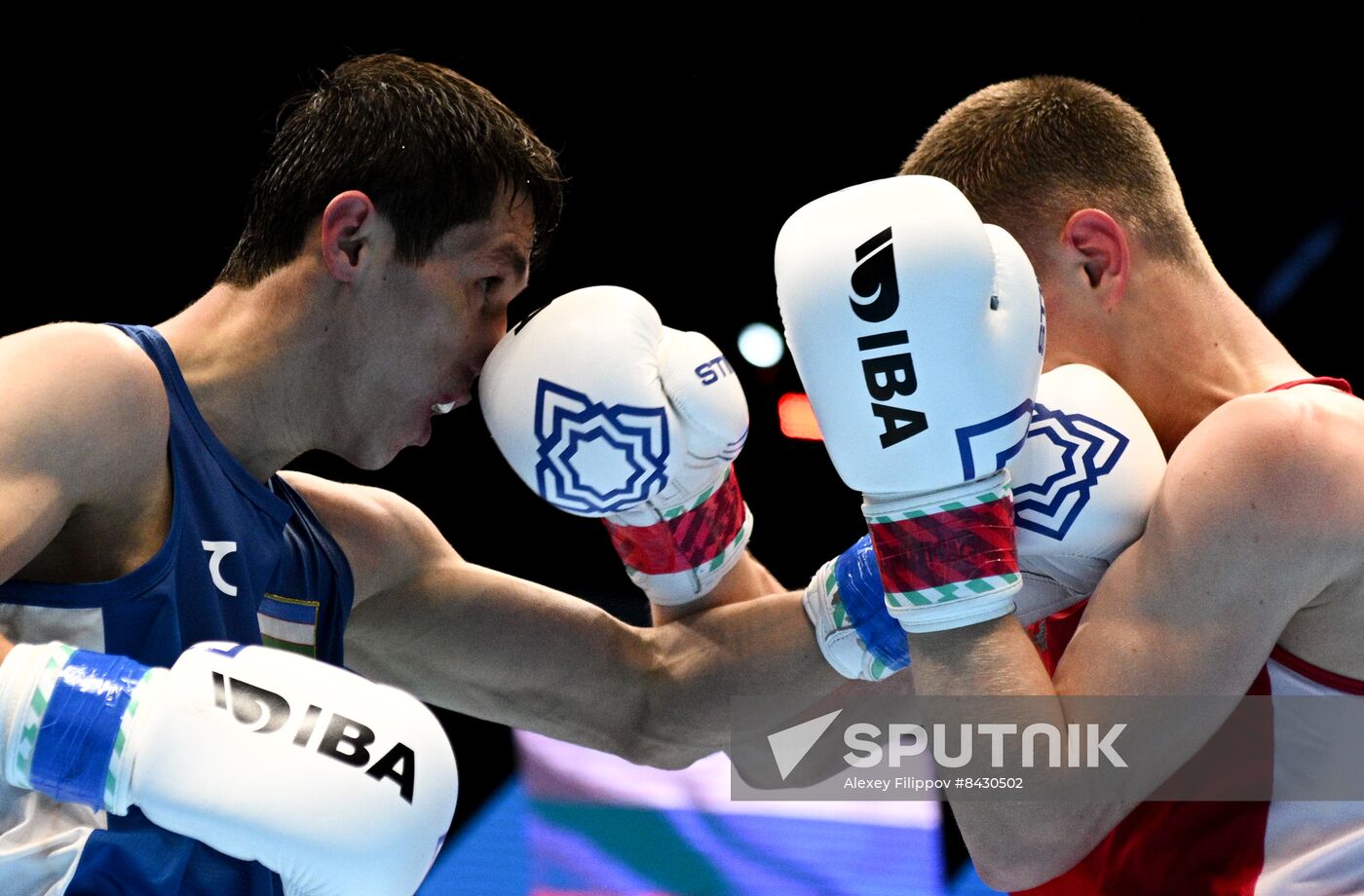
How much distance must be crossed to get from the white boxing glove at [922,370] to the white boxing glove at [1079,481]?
12 cm

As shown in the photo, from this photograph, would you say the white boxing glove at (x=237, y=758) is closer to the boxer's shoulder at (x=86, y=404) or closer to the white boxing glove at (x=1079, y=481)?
the boxer's shoulder at (x=86, y=404)

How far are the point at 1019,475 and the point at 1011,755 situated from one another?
441 millimetres

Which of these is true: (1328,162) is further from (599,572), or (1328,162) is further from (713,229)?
(599,572)

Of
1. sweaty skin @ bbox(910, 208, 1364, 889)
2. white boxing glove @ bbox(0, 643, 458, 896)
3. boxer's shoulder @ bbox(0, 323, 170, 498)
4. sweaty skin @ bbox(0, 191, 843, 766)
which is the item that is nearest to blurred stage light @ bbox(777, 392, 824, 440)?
sweaty skin @ bbox(0, 191, 843, 766)

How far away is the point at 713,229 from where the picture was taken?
18.6 feet

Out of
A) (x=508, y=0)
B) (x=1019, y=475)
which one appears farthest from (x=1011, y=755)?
(x=508, y=0)

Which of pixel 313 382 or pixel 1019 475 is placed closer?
pixel 1019 475

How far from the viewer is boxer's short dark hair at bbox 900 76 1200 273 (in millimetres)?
2297

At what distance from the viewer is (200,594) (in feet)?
6.88

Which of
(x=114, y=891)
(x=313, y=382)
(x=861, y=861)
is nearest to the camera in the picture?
(x=114, y=891)

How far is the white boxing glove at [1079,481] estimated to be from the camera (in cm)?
200

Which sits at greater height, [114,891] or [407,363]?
[407,363]

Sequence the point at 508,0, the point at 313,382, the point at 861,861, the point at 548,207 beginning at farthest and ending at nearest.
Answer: the point at 508,0 → the point at 861,861 → the point at 548,207 → the point at 313,382

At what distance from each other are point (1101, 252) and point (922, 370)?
1.95ft
